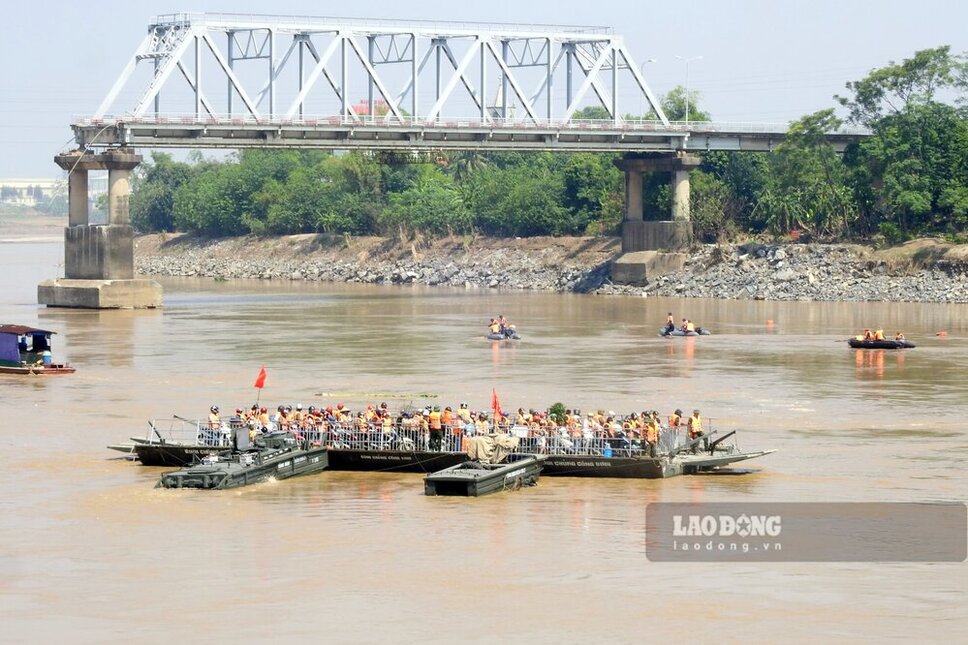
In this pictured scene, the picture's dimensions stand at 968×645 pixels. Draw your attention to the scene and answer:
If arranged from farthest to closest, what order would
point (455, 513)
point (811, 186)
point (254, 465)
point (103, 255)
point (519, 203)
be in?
point (519, 203) → point (811, 186) → point (103, 255) → point (254, 465) → point (455, 513)

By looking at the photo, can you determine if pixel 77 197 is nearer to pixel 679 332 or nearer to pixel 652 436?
pixel 679 332

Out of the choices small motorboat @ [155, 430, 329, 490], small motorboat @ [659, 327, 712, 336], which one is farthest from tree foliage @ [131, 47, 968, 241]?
small motorboat @ [155, 430, 329, 490]

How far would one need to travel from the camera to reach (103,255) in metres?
108

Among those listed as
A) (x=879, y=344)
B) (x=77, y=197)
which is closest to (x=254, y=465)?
(x=879, y=344)

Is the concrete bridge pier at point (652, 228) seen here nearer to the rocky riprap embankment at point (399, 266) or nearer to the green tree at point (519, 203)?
the rocky riprap embankment at point (399, 266)

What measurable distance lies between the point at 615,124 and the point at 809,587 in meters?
109

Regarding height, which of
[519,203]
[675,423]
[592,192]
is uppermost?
[592,192]

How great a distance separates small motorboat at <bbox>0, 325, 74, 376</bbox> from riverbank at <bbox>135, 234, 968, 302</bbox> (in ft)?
211

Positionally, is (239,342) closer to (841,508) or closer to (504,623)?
(841,508)

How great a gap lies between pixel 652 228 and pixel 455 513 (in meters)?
98.8

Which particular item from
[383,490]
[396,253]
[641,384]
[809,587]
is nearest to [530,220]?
[396,253]

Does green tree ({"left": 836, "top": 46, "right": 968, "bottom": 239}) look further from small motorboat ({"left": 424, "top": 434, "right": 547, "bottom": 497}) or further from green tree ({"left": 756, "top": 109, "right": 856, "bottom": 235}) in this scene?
small motorboat ({"left": 424, "top": 434, "right": 547, "bottom": 497})

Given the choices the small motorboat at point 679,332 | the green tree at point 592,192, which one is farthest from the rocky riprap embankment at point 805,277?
the small motorboat at point 679,332

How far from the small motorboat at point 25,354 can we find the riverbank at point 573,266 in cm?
6427
